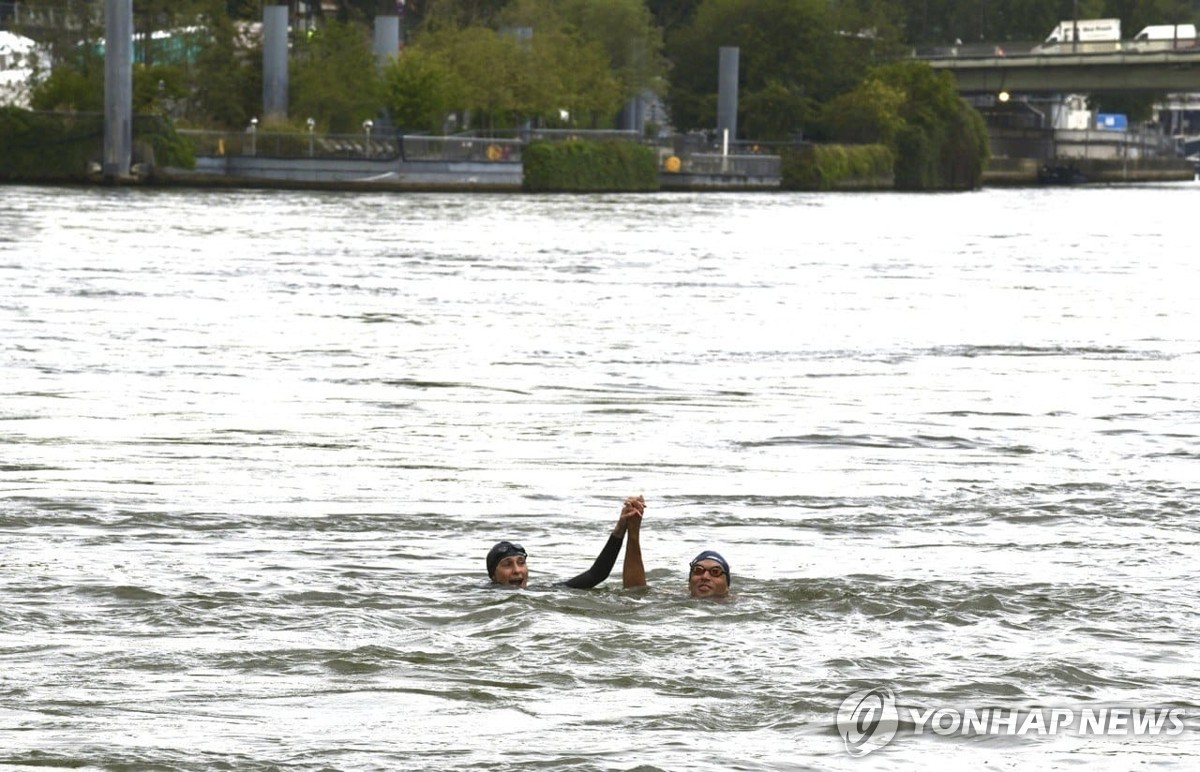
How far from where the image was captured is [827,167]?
4567 inches

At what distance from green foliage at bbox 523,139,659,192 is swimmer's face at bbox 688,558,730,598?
265ft

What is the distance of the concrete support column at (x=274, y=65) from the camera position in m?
93.8

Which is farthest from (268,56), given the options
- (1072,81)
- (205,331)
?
(205,331)

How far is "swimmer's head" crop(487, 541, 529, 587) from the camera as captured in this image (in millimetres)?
13516

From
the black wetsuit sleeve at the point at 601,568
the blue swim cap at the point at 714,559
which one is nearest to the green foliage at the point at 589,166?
the black wetsuit sleeve at the point at 601,568

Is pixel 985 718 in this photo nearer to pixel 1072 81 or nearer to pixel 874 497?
pixel 874 497

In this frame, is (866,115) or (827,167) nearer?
(827,167)

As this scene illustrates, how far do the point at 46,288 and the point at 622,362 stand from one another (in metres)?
12.3

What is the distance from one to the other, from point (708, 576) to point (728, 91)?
340 feet

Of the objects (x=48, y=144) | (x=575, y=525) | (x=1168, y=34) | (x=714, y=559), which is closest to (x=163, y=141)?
(x=48, y=144)

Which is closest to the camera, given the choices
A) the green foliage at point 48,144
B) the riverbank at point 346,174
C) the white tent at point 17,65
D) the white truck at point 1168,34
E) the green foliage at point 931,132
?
the green foliage at point 48,144

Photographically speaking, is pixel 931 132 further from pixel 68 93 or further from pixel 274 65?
pixel 68 93

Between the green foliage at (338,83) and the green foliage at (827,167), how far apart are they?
25.0 m

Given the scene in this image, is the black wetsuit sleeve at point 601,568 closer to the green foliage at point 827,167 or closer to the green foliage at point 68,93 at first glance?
the green foliage at point 68,93
